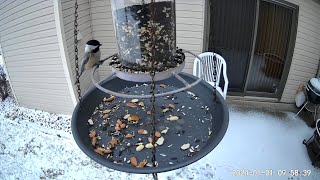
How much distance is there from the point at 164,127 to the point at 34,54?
4.46 m

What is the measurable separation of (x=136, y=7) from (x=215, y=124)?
972mm

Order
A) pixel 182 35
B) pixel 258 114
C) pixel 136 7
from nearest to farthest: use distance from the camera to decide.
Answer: pixel 136 7, pixel 182 35, pixel 258 114

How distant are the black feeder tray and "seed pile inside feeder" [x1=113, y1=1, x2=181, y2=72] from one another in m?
0.45

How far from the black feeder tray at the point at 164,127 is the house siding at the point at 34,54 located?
10.6 ft

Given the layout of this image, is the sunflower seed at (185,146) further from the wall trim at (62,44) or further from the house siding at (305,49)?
the house siding at (305,49)

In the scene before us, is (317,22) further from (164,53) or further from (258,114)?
(164,53)

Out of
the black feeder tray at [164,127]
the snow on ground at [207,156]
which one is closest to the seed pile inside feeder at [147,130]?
the black feeder tray at [164,127]

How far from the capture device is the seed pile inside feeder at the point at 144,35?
5.77 feet

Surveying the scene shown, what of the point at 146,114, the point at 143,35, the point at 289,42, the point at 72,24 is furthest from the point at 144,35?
the point at 289,42

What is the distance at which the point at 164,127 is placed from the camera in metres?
1.93

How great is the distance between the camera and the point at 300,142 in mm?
4891

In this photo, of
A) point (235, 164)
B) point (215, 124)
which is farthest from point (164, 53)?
point (235, 164)

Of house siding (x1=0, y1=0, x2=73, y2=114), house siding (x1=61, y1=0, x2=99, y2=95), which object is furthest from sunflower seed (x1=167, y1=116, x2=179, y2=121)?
house siding (x1=0, y1=0, x2=73, y2=114)

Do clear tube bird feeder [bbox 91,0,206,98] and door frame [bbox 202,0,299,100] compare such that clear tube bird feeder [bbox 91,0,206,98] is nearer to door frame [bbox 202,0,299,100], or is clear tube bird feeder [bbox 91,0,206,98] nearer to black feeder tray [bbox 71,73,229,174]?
black feeder tray [bbox 71,73,229,174]
